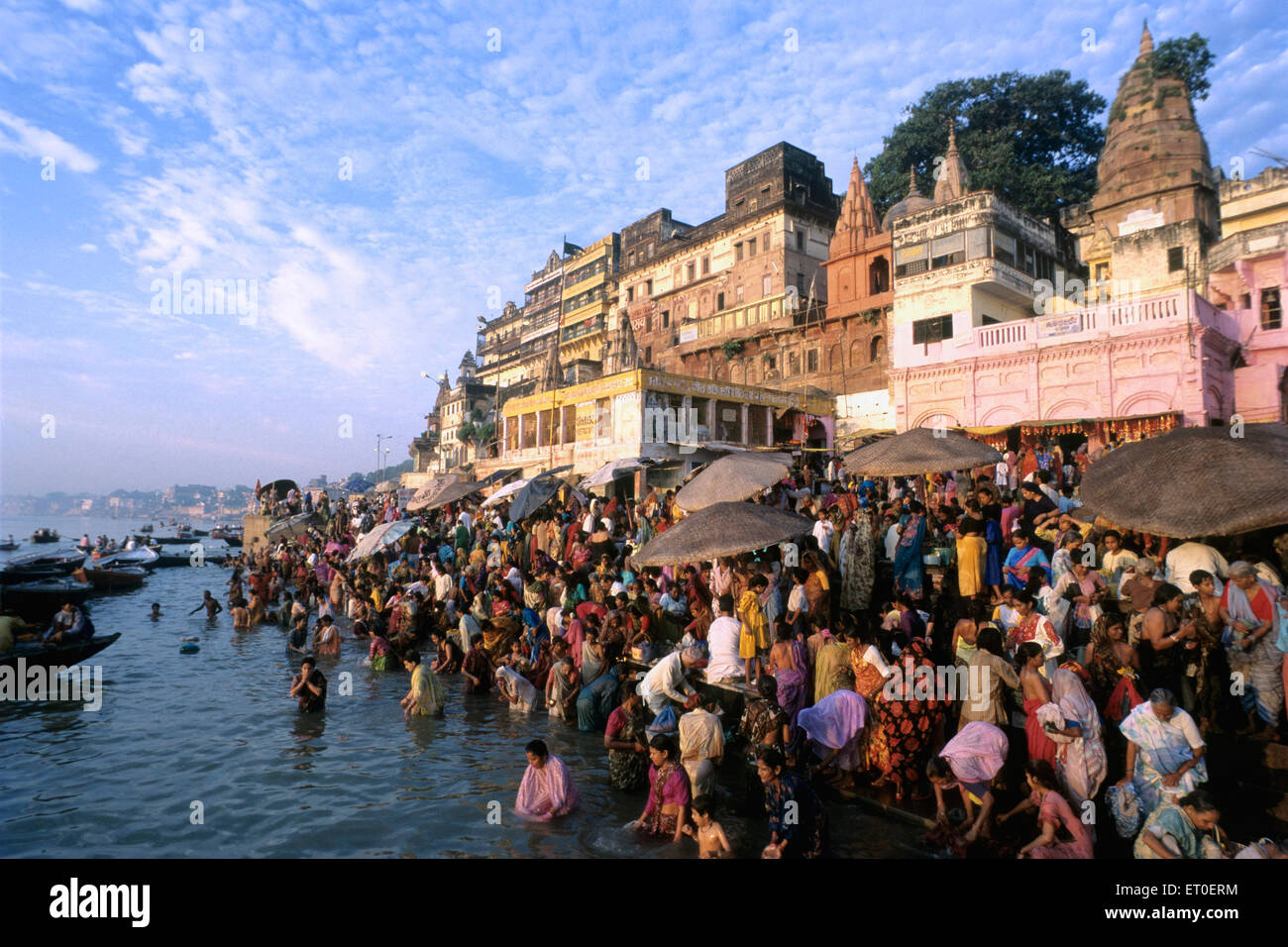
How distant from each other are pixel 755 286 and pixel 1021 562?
36231 mm

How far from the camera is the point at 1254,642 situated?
5.80 meters

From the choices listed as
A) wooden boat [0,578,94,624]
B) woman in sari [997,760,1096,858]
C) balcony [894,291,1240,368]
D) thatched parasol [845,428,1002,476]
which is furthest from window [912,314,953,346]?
wooden boat [0,578,94,624]

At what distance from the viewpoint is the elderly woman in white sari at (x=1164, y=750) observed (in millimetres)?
4797

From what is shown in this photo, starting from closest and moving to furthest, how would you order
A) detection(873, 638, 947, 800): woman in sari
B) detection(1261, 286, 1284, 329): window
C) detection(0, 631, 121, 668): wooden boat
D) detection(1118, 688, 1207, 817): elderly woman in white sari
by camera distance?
detection(1118, 688, 1207, 817): elderly woman in white sari
detection(873, 638, 947, 800): woman in sari
detection(0, 631, 121, 668): wooden boat
detection(1261, 286, 1284, 329): window

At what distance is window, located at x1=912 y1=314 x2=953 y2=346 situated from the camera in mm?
25781

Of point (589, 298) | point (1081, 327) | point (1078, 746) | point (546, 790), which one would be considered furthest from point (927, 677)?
point (589, 298)

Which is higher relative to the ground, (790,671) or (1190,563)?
(1190,563)

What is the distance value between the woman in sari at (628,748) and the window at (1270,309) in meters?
24.5

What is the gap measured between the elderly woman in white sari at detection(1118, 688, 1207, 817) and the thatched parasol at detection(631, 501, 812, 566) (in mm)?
3969

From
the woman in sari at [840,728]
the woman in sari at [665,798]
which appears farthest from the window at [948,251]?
the woman in sari at [665,798]

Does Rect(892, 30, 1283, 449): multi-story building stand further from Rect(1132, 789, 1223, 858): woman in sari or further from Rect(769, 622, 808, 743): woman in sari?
Rect(1132, 789, 1223, 858): woman in sari

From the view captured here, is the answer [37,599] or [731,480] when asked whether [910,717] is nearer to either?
[731,480]
